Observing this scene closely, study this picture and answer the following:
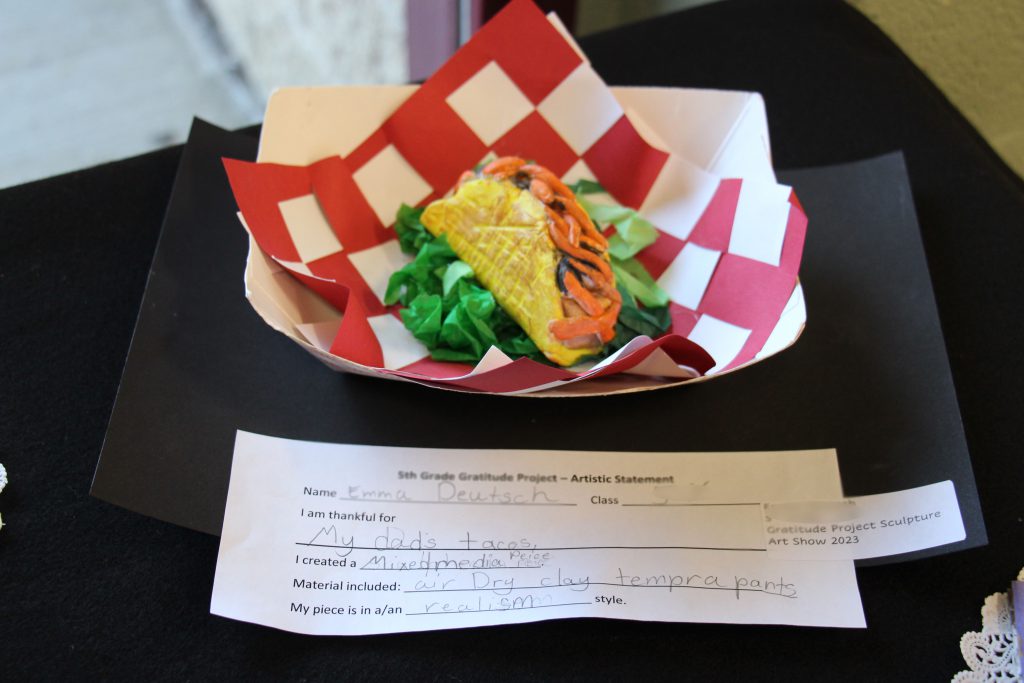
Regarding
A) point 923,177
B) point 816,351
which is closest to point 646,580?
point 816,351

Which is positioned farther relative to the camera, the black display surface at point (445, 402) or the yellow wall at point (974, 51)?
the yellow wall at point (974, 51)

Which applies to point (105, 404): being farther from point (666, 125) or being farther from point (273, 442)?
point (666, 125)

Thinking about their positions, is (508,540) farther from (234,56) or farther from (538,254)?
(234,56)

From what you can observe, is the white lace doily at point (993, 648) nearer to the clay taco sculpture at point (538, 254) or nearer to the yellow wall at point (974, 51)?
the clay taco sculpture at point (538, 254)

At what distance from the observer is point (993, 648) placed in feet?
1.65

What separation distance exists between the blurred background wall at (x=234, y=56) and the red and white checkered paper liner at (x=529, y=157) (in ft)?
0.72

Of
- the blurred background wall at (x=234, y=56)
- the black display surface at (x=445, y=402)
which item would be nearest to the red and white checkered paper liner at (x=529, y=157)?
the black display surface at (x=445, y=402)

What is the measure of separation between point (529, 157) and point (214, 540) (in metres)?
0.42

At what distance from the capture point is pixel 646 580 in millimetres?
521

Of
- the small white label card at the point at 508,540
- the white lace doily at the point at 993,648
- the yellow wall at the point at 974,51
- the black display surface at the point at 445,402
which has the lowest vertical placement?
the white lace doily at the point at 993,648

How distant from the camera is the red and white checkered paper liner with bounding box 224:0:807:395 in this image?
0.58 metres

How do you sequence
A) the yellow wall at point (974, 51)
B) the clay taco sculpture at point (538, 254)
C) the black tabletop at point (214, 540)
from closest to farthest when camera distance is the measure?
1. the black tabletop at point (214, 540)
2. the clay taco sculpture at point (538, 254)
3. the yellow wall at point (974, 51)

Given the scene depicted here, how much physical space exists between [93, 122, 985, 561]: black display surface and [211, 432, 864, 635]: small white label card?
0.02 metres

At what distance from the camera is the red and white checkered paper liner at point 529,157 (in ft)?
1.89
